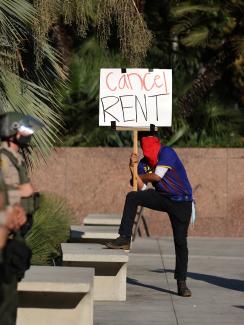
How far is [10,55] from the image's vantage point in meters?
11.0

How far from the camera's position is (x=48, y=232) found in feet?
42.5

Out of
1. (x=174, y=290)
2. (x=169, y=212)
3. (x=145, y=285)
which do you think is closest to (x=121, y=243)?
(x=169, y=212)

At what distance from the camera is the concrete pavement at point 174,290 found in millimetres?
9812

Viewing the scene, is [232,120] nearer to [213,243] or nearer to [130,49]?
[213,243]

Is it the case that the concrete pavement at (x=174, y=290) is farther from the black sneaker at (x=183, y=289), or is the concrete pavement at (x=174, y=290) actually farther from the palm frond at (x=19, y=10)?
the palm frond at (x=19, y=10)

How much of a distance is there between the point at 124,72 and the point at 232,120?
6.89 meters

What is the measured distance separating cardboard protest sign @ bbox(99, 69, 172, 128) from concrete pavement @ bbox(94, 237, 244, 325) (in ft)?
6.07

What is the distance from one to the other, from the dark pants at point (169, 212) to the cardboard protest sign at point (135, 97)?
4.16 feet

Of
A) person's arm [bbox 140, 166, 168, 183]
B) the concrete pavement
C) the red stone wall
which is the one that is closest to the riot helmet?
the concrete pavement

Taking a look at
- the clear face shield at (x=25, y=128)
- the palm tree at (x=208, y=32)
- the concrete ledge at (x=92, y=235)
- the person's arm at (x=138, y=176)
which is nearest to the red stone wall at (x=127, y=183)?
the palm tree at (x=208, y=32)

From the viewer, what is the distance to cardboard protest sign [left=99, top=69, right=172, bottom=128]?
38.7 ft

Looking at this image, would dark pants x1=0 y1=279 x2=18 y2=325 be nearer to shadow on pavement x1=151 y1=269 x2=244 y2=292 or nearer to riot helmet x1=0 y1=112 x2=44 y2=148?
riot helmet x1=0 y1=112 x2=44 y2=148

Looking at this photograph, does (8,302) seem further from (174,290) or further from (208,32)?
(208,32)

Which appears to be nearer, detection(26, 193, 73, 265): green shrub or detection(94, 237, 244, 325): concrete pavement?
detection(94, 237, 244, 325): concrete pavement
